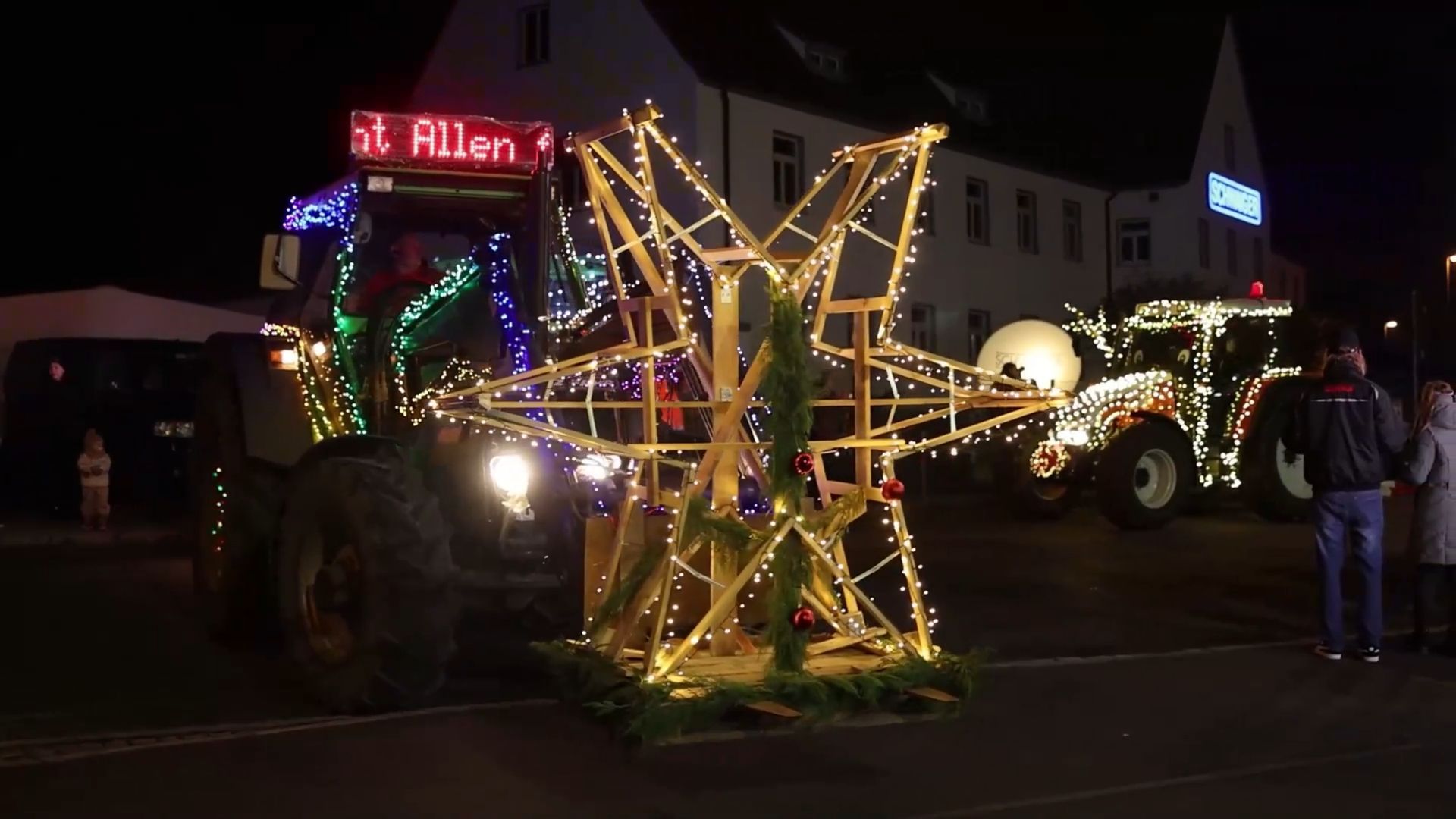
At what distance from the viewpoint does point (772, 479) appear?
616 cm

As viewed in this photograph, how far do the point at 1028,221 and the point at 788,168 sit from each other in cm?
818

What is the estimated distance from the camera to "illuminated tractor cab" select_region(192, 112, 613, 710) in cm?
702

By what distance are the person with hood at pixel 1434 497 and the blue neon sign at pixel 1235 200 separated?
94.0 feet

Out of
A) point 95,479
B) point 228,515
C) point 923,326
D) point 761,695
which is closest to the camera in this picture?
point 761,695

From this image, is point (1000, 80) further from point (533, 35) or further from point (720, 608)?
point (720, 608)

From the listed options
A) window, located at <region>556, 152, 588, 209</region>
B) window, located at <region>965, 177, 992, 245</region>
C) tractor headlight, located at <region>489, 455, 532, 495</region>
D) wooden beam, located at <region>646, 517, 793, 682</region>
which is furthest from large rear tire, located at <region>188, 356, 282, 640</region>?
window, located at <region>965, 177, 992, 245</region>

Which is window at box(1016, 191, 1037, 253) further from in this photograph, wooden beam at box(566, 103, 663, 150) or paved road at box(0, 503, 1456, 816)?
wooden beam at box(566, 103, 663, 150)

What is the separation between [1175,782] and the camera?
20.7 feet

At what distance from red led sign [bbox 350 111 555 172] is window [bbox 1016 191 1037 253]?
24.8 meters

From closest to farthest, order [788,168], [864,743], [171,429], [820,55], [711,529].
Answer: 1. [711,529]
2. [864,743]
3. [171,429]
4. [788,168]
5. [820,55]

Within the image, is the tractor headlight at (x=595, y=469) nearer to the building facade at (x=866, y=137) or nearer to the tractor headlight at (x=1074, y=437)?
the tractor headlight at (x=1074, y=437)

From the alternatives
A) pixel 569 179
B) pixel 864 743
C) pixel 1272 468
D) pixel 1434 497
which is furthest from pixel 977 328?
pixel 864 743

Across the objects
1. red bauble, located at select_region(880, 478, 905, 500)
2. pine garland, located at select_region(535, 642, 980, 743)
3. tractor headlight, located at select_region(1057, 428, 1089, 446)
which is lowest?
pine garland, located at select_region(535, 642, 980, 743)

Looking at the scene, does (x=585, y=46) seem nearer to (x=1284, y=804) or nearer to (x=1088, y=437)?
(x=1088, y=437)
